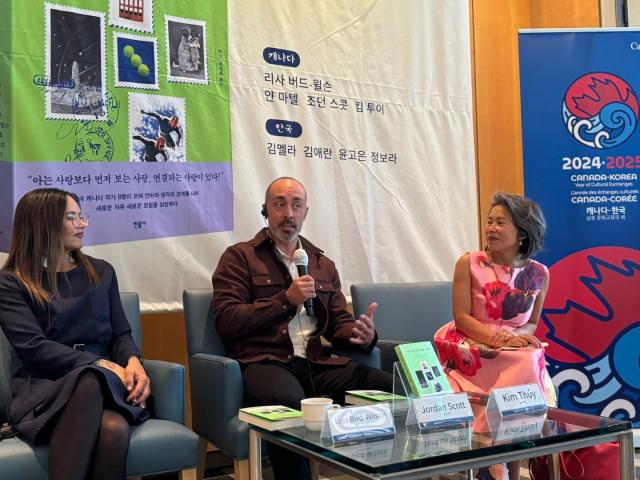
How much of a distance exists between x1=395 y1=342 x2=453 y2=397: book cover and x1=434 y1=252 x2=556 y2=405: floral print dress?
2.23 ft

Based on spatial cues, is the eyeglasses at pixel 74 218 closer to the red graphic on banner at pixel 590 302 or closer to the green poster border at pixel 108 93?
the green poster border at pixel 108 93

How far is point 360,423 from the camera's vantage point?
72.0 inches

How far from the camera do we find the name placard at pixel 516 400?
2070mm

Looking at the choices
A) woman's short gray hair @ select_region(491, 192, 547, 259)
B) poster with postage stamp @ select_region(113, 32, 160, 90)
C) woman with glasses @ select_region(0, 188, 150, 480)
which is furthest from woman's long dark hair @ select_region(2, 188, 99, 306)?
woman's short gray hair @ select_region(491, 192, 547, 259)

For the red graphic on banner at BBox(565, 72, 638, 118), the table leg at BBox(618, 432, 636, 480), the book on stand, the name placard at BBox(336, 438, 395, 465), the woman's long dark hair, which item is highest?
the red graphic on banner at BBox(565, 72, 638, 118)

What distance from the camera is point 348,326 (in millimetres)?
2994

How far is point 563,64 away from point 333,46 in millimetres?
1220

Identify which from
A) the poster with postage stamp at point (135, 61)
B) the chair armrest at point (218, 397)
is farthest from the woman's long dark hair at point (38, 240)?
the poster with postage stamp at point (135, 61)

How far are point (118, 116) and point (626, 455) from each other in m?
2.33

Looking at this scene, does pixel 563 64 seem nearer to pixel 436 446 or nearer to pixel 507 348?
pixel 507 348

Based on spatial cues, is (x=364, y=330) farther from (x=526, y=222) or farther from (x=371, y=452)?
(x=371, y=452)

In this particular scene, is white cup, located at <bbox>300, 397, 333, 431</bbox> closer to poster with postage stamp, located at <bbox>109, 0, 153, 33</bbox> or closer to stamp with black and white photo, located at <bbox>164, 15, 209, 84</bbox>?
stamp with black and white photo, located at <bbox>164, 15, 209, 84</bbox>

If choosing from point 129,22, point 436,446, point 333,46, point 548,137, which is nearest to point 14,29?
point 129,22

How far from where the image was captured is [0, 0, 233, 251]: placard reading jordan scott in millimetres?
2879
